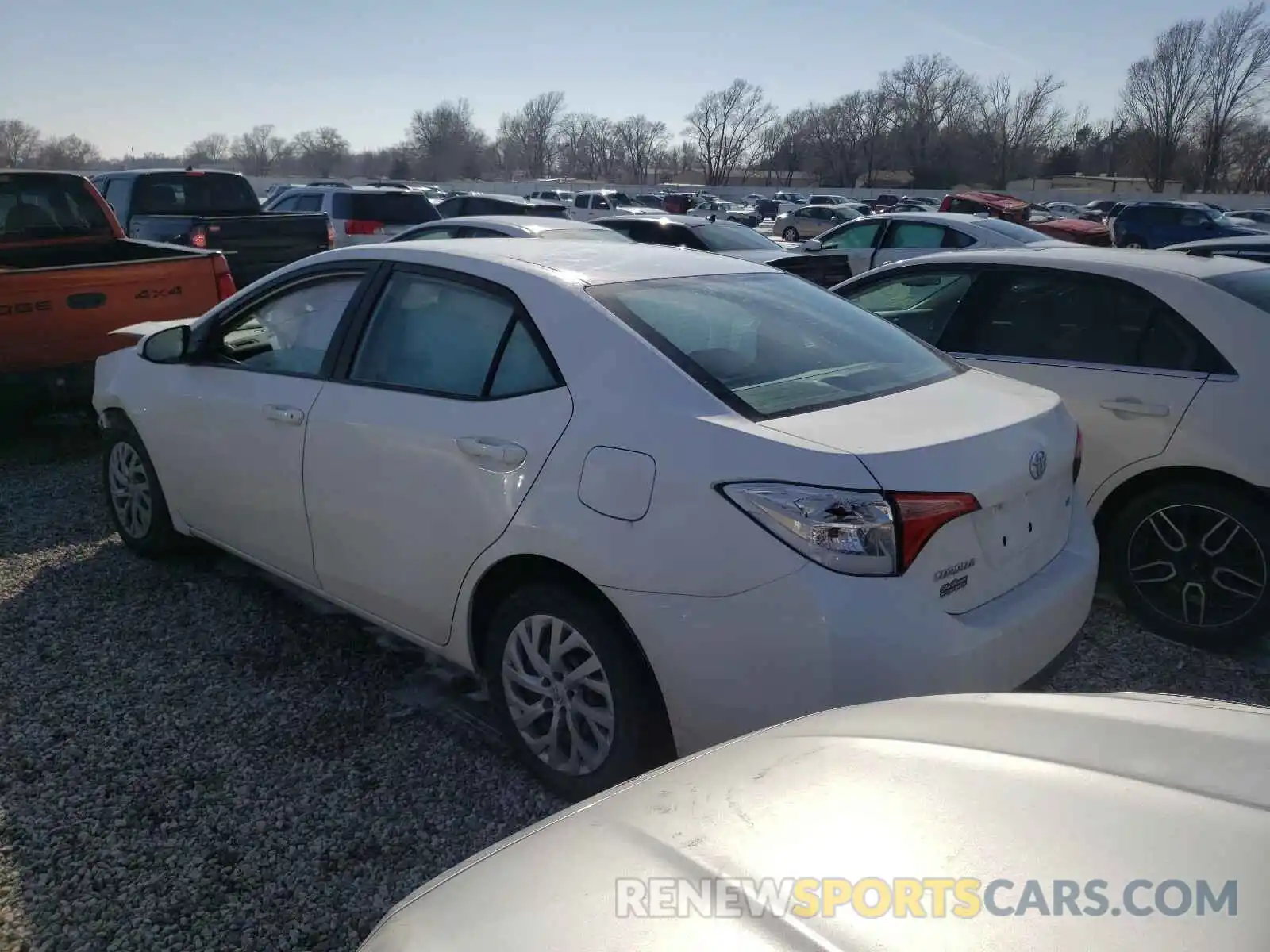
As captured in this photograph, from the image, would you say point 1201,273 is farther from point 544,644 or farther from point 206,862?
point 206,862

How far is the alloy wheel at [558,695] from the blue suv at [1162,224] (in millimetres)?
25511

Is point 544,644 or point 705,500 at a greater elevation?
point 705,500

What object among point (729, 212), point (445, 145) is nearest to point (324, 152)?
point (445, 145)

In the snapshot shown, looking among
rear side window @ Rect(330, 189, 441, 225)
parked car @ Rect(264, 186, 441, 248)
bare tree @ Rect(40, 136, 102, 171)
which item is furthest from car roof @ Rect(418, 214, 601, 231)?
bare tree @ Rect(40, 136, 102, 171)

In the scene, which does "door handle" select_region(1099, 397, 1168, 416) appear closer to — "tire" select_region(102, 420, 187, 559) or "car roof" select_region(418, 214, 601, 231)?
"tire" select_region(102, 420, 187, 559)

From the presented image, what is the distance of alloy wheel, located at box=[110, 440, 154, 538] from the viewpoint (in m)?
4.76

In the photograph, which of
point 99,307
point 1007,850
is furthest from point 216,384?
point 1007,850

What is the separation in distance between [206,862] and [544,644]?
1116 mm

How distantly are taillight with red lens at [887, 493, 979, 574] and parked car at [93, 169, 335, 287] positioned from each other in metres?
9.47

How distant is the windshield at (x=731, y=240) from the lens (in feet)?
38.0

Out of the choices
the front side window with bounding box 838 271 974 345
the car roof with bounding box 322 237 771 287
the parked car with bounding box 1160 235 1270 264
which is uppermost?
the car roof with bounding box 322 237 771 287

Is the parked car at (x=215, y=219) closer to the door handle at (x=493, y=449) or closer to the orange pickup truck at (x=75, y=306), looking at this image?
the orange pickup truck at (x=75, y=306)

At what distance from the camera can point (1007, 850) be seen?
1.35 m

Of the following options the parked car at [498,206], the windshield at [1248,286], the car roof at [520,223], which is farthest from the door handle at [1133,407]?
the parked car at [498,206]
